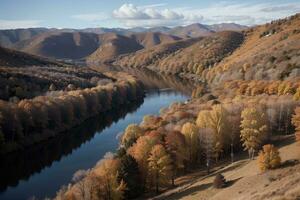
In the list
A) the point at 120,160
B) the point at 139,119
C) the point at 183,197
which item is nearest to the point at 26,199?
the point at 120,160

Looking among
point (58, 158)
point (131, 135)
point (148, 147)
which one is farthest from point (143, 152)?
point (58, 158)

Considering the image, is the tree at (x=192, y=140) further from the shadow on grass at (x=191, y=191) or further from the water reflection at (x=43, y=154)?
the water reflection at (x=43, y=154)

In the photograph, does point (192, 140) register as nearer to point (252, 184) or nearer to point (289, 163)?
point (289, 163)

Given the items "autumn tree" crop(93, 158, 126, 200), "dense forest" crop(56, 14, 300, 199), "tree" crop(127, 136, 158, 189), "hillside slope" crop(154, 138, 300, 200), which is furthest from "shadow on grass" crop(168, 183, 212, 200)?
"tree" crop(127, 136, 158, 189)

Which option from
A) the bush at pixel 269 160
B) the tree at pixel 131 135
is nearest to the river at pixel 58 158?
the tree at pixel 131 135

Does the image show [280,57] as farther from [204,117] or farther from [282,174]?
[282,174]
